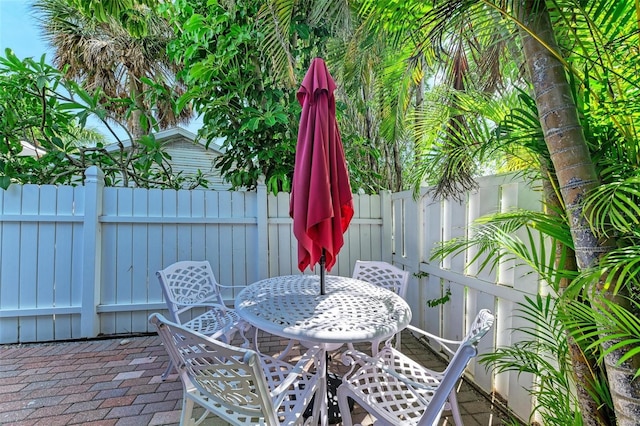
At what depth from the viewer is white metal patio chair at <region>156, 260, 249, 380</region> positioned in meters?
2.17

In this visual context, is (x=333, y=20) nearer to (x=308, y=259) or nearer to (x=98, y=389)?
(x=308, y=259)

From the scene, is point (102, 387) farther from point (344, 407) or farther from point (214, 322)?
point (344, 407)

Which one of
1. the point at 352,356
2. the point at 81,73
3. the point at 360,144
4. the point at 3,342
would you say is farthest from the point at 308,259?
the point at 81,73

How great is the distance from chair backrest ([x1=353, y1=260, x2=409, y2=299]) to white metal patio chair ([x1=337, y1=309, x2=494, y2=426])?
775 millimetres

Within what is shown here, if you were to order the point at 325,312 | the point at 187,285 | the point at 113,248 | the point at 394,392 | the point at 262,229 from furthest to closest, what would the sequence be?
1. the point at 262,229
2. the point at 113,248
3. the point at 187,285
4. the point at 325,312
5. the point at 394,392

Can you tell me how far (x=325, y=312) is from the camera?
5.29 ft

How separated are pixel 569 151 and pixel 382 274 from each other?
179cm

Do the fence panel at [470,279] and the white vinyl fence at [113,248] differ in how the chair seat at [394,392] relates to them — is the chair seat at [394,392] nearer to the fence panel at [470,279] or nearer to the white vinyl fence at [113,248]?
the fence panel at [470,279]

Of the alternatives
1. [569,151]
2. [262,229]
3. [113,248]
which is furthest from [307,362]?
[113,248]

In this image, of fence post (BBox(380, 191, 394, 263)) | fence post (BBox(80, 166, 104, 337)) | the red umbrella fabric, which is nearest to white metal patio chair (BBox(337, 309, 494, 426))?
the red umbrella fabric

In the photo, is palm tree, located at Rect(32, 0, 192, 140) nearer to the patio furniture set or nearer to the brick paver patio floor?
the brick paver patio floor

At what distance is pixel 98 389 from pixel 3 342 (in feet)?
5.68

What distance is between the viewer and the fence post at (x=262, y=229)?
3.39m

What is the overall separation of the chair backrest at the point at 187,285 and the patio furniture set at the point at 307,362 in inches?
1.4
